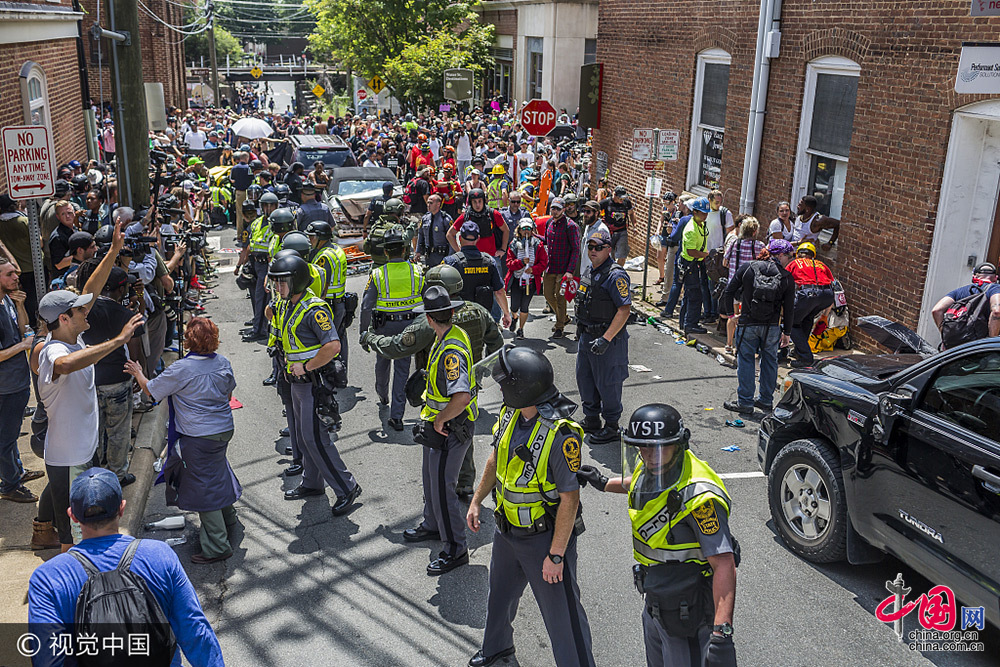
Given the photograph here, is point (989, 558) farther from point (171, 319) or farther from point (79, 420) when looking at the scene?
point (171, 319)

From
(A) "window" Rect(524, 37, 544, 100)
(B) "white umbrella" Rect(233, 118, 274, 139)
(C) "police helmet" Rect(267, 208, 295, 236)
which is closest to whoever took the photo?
(C) "police helmet" Rect(267, 208, 295, 236)

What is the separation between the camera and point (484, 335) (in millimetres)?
6961

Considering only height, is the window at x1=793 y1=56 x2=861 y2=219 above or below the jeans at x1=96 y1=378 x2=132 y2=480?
above

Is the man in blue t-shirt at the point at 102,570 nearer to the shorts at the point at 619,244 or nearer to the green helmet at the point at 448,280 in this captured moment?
the green helmet at the point at 448,280

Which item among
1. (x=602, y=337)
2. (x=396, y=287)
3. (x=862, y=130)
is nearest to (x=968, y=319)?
(x=602, y=337)

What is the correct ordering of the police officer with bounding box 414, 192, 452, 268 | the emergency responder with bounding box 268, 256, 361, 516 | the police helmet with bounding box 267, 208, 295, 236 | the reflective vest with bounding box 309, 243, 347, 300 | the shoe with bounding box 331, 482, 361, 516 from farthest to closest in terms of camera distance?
the police officer with bounding box 414, 192, 452, 268
the police helmet with bounding box 267, 208, 295, 236
the reflective vest with bounding box 309, 243, 347, 300
the shoe with bounding box 331, 482, 361, 516
the emergency responder with bounding box 268, 256, 361, 516

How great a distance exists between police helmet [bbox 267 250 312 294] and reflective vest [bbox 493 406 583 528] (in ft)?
9.24

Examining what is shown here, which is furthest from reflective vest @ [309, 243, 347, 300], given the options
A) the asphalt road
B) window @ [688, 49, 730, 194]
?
window @ [688, 49, 730, 194]

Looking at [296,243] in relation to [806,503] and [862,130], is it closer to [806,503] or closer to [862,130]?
[806,503]

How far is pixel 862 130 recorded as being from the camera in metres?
10.9

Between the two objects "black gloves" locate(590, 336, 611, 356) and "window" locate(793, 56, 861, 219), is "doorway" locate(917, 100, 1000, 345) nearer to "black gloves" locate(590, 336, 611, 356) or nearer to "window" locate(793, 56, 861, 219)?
"window" locate(793, 56, 861, 219)

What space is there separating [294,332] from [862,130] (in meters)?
7.92

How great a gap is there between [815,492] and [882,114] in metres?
6.43

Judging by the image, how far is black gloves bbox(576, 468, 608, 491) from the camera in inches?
165
